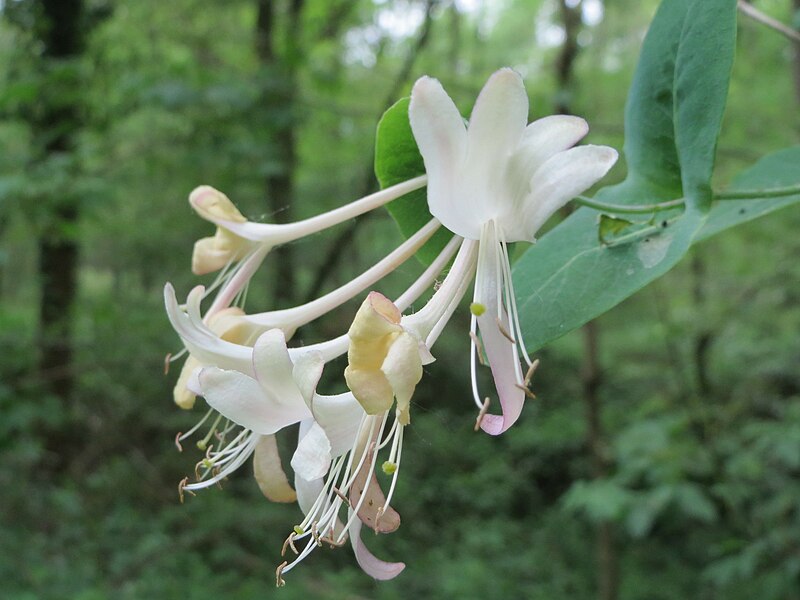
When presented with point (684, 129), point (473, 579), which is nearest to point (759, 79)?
point (473, 579)

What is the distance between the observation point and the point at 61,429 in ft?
13.0

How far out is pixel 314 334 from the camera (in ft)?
9.39

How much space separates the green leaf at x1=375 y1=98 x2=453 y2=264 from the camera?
57 cm

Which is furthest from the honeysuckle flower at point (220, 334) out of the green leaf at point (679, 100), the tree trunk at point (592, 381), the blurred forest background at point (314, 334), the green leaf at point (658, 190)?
the tree trunk at point (592, 381)

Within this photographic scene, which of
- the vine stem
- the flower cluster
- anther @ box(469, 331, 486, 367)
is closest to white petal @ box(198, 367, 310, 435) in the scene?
the flower cluster

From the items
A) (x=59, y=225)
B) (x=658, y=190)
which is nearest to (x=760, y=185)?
(x=658, y=190)

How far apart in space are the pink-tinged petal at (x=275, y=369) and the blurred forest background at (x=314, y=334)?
1203mm

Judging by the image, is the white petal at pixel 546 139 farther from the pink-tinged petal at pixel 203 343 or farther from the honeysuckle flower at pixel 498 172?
the pink-tinged petal at pixel 203 343

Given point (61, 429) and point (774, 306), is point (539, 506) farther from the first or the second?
point (61, 429)

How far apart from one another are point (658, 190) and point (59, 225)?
199cm

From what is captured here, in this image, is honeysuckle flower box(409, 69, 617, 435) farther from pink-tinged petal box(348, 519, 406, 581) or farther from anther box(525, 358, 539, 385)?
pink-tinged petal box(348, 519, 406, 581)

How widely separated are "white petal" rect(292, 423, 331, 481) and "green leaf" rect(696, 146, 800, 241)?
1.29 feet

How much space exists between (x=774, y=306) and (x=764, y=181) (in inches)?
129

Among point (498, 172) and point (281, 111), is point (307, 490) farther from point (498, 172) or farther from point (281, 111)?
point (281, 111)
